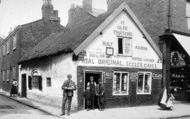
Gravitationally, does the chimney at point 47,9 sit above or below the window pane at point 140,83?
above

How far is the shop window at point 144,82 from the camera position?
18562 millimetres

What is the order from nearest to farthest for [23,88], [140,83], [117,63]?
[117,63]
[140,83]
[23,88]

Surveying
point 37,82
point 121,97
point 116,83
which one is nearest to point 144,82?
point 121,97

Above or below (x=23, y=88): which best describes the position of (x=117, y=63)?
above

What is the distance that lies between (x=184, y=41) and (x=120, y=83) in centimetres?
602

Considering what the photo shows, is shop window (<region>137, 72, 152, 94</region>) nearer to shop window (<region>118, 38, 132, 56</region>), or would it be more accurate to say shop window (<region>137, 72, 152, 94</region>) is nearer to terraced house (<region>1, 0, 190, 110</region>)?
terraced house (<region>1, 0, 190, 110</region>)

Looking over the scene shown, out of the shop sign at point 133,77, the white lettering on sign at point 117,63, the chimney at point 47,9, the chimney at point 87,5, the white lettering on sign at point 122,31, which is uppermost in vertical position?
the chimney at point 87,5

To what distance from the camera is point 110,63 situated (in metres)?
16.9

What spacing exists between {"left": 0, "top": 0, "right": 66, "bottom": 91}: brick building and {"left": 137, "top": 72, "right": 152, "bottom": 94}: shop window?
11670 millimetres

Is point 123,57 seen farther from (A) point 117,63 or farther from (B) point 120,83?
(B) point 120,83

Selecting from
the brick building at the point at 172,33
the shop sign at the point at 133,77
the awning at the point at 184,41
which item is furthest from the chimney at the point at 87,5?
the shop sign at the point at 133,77

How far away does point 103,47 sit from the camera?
1680cm

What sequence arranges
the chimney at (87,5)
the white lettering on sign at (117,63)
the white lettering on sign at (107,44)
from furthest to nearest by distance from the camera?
the chimney at (87,5), the white lettering on sign at (107,44), the white lettering on sign at (117,63)

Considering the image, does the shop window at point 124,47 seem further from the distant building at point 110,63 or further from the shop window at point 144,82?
the shop window at point 144,82
